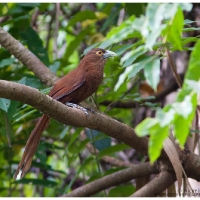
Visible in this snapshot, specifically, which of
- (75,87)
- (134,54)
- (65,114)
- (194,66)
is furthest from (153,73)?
(75,87)

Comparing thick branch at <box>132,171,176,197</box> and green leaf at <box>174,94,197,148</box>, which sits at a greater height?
green leaf at <box>174,94,197,148</box>

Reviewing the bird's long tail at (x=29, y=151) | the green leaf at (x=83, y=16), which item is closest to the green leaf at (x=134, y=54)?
the bird's long tail at (x=29, y=151)

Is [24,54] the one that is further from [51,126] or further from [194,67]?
[194,67]

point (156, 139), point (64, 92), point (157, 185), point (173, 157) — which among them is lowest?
point (157, 185)

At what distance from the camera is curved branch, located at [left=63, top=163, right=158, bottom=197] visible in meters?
3.75

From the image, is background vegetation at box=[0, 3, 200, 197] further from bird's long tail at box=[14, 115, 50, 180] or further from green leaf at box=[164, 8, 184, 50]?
bird's long tail at box=[14, 115, 50, 180]

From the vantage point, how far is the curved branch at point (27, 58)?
12.6 feet

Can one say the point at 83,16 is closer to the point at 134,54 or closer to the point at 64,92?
the point at 64,92

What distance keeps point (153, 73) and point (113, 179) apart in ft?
7.38

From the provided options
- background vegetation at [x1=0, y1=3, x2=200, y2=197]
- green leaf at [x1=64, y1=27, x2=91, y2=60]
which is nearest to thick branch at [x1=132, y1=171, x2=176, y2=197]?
background vegetation at [x1=0, y1=3, x2=200, y2=197]

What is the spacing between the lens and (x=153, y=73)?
1.68 meters

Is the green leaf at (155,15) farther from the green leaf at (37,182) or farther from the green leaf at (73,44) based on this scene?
the green leaf at (73,44)

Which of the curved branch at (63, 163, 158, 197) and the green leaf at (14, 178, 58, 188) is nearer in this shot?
the curved branch at (63, 163, 158, 197)

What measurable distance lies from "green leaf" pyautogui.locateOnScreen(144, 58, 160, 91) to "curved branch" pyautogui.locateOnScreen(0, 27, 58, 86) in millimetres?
2187
